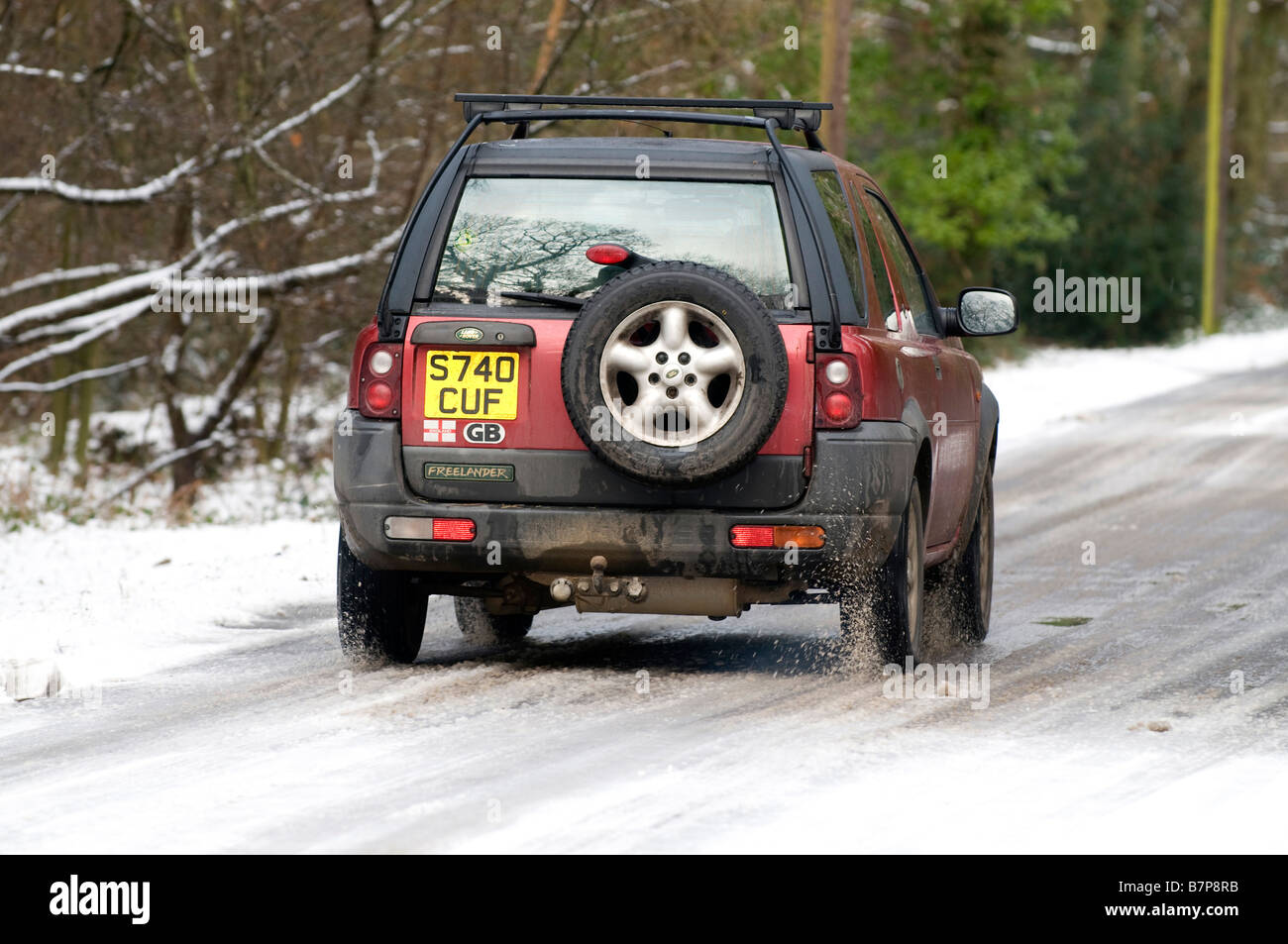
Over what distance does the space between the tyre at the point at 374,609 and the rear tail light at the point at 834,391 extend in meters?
1.79

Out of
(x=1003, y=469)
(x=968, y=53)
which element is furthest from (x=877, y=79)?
(x=1003, y=469)

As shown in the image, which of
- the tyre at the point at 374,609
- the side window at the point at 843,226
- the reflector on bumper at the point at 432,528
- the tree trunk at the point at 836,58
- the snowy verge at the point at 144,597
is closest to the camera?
the reflector on bumper at the point at 432,528

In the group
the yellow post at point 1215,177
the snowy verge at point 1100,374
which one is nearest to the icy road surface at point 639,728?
the snowy verge at point 1100,374

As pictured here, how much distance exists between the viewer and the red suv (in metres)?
6.85

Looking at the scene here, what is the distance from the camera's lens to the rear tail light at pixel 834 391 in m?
7.01

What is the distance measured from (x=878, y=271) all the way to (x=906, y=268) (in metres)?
0.98

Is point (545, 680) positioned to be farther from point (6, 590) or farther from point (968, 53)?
point (968, 53)

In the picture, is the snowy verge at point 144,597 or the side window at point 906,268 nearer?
the snowy verge at point 144,597

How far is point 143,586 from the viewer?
10.0m

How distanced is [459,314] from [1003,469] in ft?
34.7

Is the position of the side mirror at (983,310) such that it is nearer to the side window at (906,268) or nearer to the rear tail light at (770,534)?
the side window at (906,268)

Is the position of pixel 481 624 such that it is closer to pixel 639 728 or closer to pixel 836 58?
pixel 639 728

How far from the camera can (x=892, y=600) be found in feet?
24.2

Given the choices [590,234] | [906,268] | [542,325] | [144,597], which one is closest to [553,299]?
[542,325]
